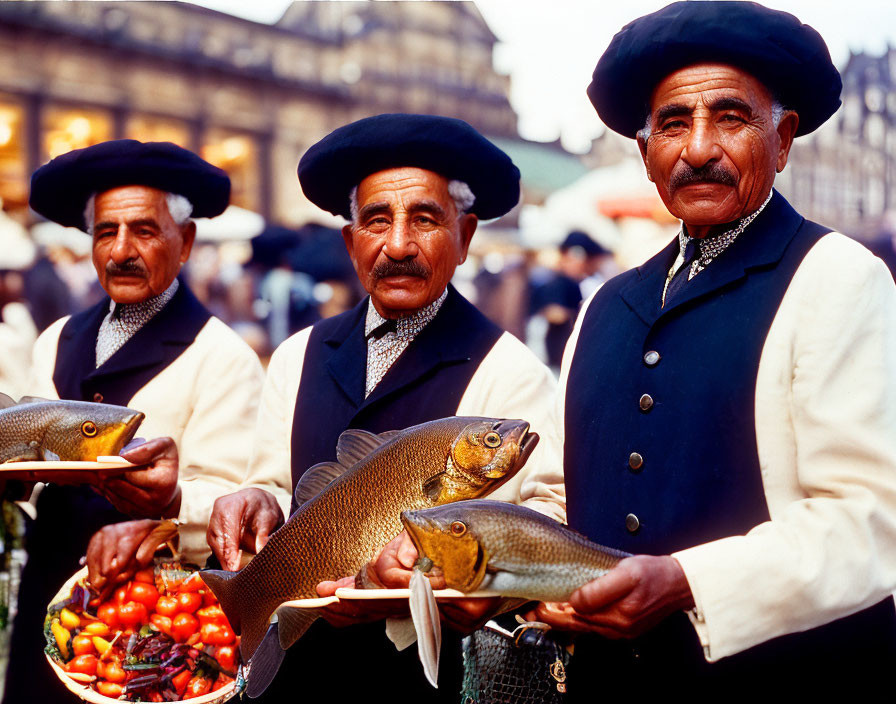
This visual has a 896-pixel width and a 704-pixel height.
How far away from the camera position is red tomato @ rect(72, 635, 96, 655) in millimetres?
2689

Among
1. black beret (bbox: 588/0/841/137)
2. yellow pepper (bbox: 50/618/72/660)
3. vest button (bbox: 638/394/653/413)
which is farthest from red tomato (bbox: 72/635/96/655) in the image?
black beret (bbox: 588/0/841/137)

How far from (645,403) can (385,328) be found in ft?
3.21

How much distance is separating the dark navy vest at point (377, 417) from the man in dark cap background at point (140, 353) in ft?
1.87

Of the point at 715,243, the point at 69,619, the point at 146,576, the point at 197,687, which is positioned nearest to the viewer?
the point at 715,243

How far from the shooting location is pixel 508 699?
2562 millimetres

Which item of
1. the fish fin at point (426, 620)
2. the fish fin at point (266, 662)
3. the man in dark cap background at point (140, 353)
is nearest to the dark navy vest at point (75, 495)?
the man in dark cap background at point (140, 353)

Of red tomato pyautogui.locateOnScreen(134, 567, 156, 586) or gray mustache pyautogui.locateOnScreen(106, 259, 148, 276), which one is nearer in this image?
red tomato pyautogui.locateOnScreen(134, 567, 156, 586)

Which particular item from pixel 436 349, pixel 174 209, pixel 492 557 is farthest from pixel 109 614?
pixel 492 557

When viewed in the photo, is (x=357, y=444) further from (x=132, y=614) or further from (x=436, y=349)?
Result: (x=132, y=614)

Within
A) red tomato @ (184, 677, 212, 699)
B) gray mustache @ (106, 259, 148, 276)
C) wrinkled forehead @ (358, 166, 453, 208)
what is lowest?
red tomato @ (184, 677, 212, 699)

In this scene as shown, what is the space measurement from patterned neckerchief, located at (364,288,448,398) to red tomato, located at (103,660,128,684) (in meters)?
1.08

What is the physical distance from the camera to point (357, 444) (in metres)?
2.27

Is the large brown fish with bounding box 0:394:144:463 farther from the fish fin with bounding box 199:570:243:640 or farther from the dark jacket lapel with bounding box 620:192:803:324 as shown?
the dark jacket lapel with bounding box 620:192:803:324

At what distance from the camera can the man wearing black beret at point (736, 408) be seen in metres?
1.80
